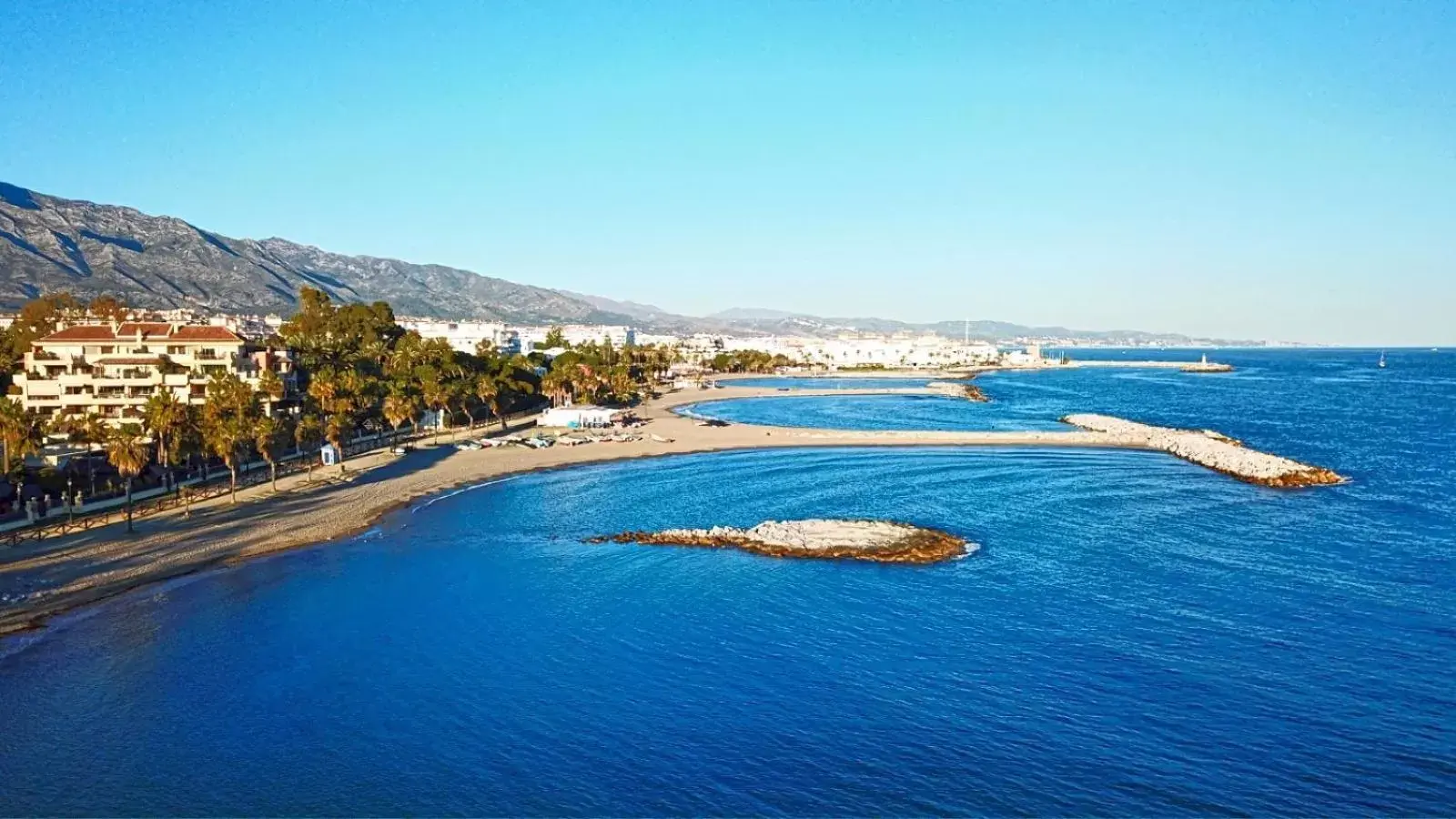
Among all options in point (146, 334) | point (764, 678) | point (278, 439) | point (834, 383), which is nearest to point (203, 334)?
point (146, 334)

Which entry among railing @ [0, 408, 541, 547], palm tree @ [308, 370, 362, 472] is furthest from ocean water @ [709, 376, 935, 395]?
palm tree @ [308, 370, 362, 472]

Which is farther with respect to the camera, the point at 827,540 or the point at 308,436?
the point at 308,436

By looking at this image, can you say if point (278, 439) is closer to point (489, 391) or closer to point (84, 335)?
point (84, 335)

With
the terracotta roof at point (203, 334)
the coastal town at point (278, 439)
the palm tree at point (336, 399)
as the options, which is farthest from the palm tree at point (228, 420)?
the terracotta roof at point (203, 334)

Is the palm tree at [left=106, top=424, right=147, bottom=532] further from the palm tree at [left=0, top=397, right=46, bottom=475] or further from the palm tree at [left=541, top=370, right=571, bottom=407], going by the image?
the palm tree at [left=541, top=370, right=571, bottom=407]

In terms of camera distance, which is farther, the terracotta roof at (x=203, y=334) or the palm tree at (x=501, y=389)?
the palm tree at (x=501, y=389)

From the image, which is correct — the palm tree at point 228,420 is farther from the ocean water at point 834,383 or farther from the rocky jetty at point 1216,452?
the ocean water at point 834,383
